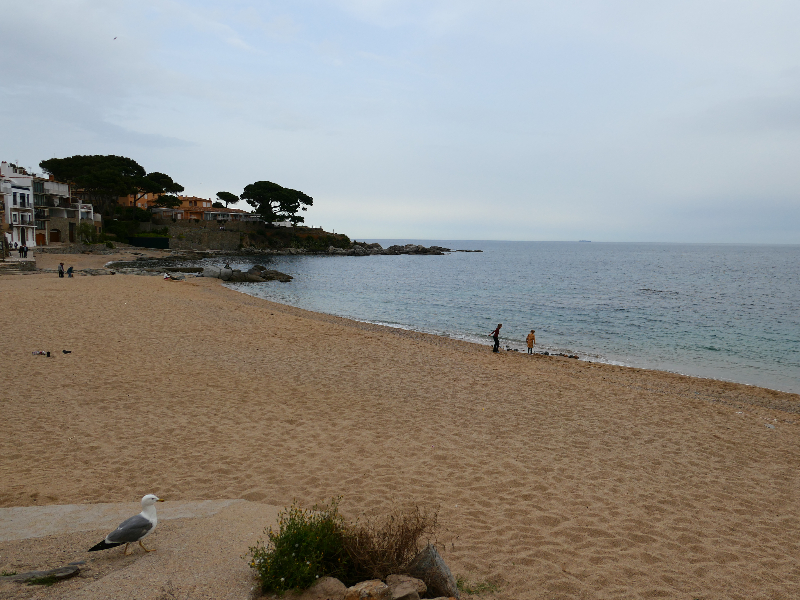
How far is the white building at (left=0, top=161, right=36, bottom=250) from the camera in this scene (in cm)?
5497

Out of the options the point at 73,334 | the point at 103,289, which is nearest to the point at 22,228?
the point at 103,289

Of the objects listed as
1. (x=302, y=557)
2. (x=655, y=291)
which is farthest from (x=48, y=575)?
(x=655, y=291)

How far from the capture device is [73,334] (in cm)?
1794

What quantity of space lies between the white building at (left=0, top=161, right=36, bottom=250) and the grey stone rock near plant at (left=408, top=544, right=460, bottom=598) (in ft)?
210

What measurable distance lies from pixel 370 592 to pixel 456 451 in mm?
5621

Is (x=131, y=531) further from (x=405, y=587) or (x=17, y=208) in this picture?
(x=17, y=208)

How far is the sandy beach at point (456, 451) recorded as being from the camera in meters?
6.40

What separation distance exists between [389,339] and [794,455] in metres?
15.2

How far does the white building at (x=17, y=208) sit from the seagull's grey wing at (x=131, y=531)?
61700 millimetres

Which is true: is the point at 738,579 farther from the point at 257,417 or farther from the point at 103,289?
the point at 103,289

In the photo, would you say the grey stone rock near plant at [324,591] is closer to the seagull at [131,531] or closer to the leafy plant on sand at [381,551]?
the leafy plant on sand at [381,551]

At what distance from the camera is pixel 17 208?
57000 mm

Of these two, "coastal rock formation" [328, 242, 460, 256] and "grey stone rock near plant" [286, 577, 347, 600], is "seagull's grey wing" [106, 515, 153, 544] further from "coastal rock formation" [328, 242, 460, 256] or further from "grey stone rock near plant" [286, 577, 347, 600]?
"coastal rock formation" [328, 242, 460, 256]

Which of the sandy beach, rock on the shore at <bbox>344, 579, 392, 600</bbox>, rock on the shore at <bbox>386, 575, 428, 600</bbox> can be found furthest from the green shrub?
the sandy beach
